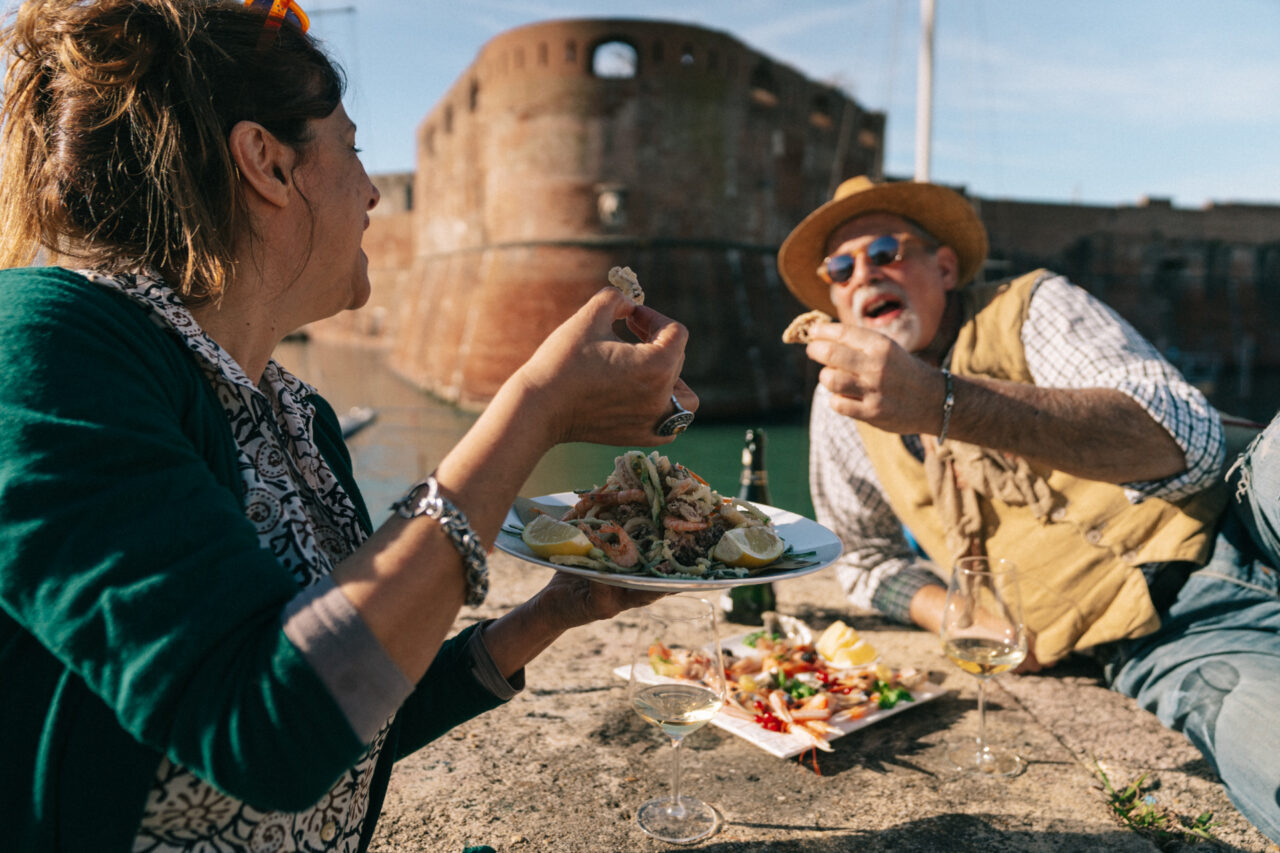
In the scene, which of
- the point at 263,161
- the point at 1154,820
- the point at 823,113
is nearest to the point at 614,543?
the point at 263,161

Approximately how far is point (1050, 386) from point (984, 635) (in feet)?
3.61

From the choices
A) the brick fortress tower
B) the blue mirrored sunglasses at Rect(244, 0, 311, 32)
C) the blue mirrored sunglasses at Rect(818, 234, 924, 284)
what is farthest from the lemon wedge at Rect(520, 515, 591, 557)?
the brick fortress tower

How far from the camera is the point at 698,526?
182 cm

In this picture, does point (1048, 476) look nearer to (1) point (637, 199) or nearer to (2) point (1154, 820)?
(2) point (1154, 820)

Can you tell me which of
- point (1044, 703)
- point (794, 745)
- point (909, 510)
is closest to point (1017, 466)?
point (909, 510)

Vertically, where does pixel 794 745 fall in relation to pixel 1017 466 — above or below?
below

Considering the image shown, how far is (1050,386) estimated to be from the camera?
2986 mm

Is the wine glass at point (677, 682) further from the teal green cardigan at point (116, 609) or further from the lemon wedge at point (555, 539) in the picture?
the teal green cardigan at point (116, 609)

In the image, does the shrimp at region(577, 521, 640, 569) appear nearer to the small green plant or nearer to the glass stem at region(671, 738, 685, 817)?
the glass stem at region(671, 738, 685, 817)

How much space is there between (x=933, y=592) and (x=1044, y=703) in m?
0.59

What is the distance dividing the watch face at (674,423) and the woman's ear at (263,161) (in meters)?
0.75

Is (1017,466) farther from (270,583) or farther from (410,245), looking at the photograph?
(410,245)

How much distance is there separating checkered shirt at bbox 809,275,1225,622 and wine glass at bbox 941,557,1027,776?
777 mm

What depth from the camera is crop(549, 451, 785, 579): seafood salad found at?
1.67 meters
